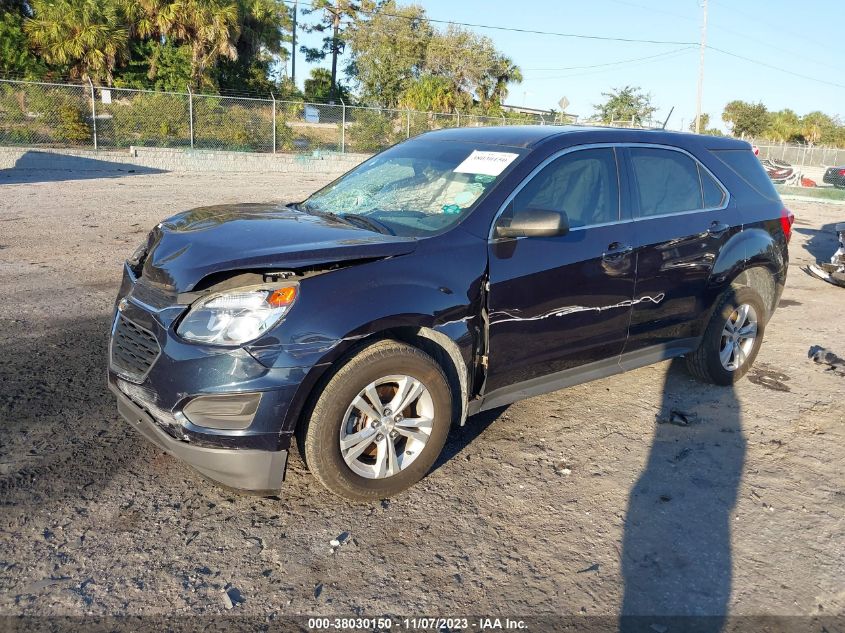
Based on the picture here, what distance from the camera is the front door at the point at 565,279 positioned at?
3816 millimetres

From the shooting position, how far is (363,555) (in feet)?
10.2

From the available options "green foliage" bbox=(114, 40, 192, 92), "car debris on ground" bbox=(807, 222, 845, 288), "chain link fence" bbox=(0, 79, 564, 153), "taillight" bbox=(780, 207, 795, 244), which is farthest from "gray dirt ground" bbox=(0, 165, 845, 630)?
"green foliage" bbox=(114, 40, 192, 92)

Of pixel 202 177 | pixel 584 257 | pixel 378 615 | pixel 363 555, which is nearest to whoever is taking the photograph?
pixel 378 615

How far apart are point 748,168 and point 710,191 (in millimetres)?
677

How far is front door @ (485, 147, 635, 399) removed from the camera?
3.82 m

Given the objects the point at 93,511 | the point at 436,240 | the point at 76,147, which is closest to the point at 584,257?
the point at 436,240

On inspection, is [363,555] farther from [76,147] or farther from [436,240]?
[76,147]

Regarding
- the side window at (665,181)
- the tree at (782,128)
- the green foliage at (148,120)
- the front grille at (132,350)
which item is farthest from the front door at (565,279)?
the tree at (782,128)

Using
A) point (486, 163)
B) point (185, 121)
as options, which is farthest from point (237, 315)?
point (185, 121)

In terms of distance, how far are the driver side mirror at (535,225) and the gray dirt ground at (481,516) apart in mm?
1331

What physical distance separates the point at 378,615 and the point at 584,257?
2.36 meters

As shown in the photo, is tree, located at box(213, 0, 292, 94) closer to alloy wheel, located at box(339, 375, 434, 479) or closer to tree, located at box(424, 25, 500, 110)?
tree, located at box(424, 25, 500, 110)

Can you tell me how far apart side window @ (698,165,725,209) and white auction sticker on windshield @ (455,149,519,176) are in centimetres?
177

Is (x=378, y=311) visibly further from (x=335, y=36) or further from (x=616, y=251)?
(x=335, y=36)
